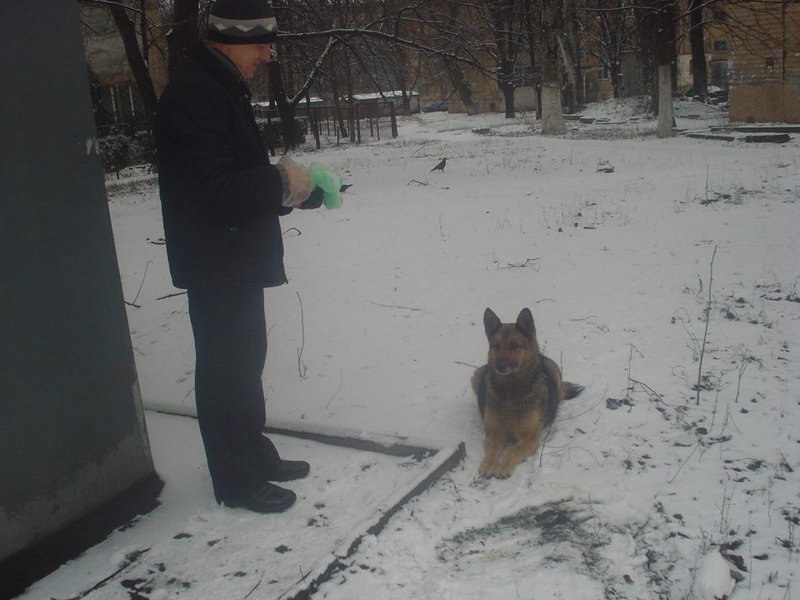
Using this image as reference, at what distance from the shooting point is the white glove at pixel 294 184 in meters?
2.73

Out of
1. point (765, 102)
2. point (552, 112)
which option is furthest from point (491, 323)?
point (765, 102)

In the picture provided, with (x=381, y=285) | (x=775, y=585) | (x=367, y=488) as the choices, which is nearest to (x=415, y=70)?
(x=381, y=285)

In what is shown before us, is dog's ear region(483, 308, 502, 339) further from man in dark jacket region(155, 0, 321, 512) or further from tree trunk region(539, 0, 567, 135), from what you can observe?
tree trunk region(539, 0, 567, 135)

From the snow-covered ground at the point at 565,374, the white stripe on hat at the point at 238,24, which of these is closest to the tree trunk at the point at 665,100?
the snow-covered ground at the point at 565,374

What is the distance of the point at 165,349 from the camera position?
234 inches

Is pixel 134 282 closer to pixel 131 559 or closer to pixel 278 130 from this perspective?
pixel 131 559

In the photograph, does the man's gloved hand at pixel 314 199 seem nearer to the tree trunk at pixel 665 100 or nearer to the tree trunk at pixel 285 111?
the tree trunk at pixel 665 100

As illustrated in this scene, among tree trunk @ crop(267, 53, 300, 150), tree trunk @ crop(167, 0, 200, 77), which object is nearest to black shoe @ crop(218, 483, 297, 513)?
tree trunk @ crop(167, 0, 200, 77)

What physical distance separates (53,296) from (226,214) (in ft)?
2.40

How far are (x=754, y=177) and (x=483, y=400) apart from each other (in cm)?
1053

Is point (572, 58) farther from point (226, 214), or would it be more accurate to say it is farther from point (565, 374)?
point (226, 214)

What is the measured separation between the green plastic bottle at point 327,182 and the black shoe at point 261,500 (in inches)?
50.8

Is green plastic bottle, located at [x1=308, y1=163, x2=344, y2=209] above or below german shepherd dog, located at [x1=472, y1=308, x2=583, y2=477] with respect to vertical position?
above

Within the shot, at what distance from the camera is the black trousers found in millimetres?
2793
